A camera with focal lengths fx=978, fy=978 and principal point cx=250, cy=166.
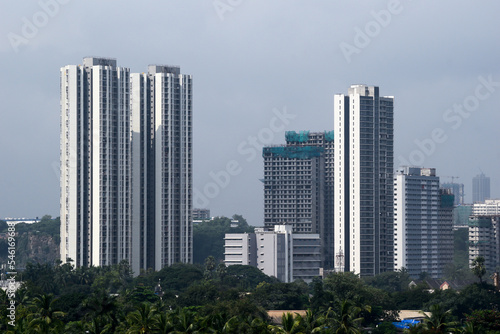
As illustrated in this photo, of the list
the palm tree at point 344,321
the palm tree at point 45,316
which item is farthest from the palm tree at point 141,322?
the palm tree at point 344,321

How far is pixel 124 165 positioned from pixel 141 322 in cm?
9559

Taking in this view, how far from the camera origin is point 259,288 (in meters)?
135

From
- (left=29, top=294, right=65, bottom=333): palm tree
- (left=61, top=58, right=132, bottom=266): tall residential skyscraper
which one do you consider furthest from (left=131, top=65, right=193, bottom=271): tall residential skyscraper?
(left=29, top=294, right=65, bottom=333): palm tree

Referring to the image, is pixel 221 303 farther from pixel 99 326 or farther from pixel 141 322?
pixel 141 322

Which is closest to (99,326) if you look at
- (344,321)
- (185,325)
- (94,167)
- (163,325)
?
(163,325)

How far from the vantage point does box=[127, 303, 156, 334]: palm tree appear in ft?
250

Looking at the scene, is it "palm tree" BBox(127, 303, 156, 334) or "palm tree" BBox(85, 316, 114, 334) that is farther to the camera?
"palm tree" BBox(85, 316, 114, 334)

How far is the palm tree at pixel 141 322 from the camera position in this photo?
76250 millimetres

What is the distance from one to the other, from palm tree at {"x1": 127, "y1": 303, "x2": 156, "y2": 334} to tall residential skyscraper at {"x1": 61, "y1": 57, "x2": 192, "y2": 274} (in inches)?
3562

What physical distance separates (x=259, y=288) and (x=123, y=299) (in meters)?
29.9

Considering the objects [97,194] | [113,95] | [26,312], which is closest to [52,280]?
[97,194]

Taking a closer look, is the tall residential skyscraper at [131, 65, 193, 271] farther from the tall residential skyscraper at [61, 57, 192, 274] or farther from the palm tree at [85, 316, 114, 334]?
the palm tree at [85, 316, 114, 334]

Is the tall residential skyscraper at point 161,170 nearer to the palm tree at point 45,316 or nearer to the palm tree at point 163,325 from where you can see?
the palm tree at point 45,316

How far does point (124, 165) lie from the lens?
6737 inches
